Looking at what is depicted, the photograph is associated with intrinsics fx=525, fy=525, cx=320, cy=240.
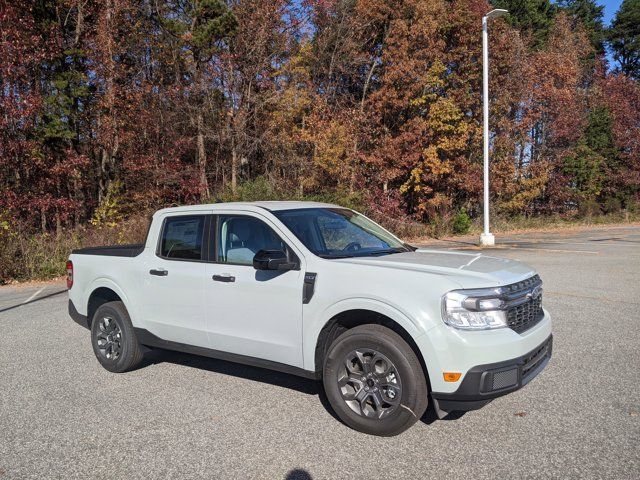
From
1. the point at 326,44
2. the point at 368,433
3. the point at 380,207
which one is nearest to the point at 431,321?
the point at 368,433

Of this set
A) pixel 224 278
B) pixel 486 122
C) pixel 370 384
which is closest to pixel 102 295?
pixel 224 278

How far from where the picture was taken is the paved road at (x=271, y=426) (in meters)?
3.39

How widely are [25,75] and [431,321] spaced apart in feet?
60.9

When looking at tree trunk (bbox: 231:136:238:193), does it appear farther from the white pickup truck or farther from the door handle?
the door handle

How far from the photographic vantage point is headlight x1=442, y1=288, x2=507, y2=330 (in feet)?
11.6

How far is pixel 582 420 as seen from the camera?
3.98 metres

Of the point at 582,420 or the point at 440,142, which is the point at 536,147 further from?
the point at 582,420

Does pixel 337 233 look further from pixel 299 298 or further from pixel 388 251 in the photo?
pixel 299 298

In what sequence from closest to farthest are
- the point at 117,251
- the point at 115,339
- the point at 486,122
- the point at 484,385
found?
the point at 484,385 < the point at 115,339 < the point at 117,251 < the point at 486,122

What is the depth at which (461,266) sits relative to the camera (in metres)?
4.05

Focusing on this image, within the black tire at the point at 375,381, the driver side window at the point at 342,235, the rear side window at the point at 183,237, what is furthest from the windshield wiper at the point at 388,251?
the rear side window at the point at 183,237

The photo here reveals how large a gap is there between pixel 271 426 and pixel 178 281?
169cm

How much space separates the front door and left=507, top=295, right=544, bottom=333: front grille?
1.58 metres

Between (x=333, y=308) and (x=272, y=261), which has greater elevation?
(x=272, y=261)
